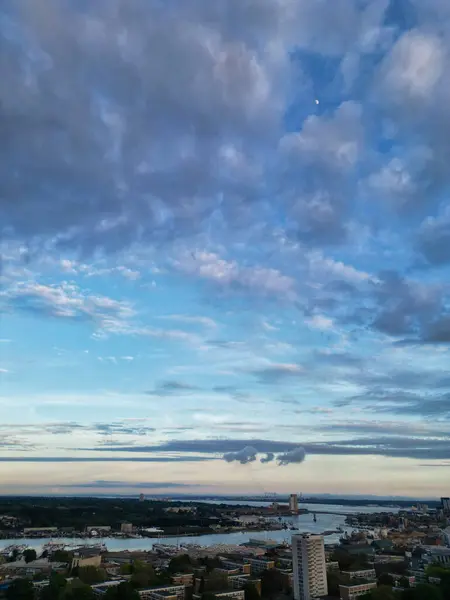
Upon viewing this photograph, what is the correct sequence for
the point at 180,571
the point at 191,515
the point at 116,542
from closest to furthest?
the point at 180,571 < the point at 116,542 < the point at 191,515

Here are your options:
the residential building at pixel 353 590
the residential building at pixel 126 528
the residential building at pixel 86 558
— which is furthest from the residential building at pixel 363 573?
the residential building at pixel 126 528

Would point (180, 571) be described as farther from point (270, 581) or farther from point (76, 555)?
point (76, 555)

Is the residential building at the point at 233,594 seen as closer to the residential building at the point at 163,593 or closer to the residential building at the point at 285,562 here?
the residential building at the point at 163,593

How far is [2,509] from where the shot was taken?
2000 inches

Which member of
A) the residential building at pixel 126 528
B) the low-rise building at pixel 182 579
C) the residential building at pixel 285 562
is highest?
the low-rise building at pixel 182 579

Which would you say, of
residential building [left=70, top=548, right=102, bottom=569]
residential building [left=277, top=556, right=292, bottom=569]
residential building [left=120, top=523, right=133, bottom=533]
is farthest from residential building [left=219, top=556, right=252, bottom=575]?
residential building [left=120, top=523, right=133, bottom=533]

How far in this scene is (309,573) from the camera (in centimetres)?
1568

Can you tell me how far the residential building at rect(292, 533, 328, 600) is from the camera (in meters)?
15.5

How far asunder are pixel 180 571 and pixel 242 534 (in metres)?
25.1

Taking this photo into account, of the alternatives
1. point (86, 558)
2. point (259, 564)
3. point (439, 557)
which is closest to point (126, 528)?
point (86, 558)

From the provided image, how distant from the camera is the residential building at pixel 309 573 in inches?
609

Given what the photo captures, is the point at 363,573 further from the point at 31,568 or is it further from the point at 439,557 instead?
the point at 31,568

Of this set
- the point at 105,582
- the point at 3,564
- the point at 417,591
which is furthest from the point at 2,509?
the point at 417,591

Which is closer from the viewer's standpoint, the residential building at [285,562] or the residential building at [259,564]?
the residential building at [285,562]
